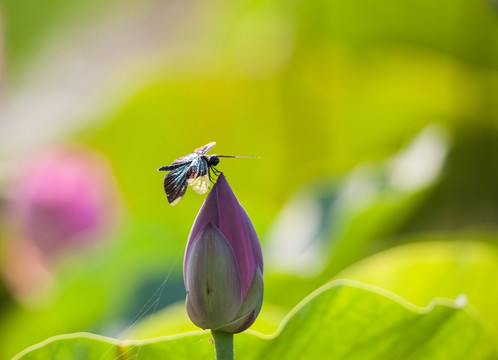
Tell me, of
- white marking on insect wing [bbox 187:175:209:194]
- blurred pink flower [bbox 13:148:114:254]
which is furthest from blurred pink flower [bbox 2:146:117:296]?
white marking on insect wing [bbox 187:175:209:194]

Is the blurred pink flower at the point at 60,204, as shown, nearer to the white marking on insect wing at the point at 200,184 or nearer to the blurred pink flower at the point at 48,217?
the blurred pink flower at the point at 48,217

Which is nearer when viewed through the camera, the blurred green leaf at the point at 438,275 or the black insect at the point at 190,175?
the black insect at the point at 190,175

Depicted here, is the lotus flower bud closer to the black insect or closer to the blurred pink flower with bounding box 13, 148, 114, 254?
the black insect

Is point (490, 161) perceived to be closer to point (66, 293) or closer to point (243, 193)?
point (243, 193)

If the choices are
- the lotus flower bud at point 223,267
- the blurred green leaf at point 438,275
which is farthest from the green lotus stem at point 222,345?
the blurred green leaf at point 438,275

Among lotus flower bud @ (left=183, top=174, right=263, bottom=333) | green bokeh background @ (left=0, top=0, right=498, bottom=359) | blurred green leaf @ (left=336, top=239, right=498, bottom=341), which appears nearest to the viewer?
lotus flower bud @ (left=183, top=174, right=263, bottom=333)

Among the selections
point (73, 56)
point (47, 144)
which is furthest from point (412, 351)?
point (73, 56)

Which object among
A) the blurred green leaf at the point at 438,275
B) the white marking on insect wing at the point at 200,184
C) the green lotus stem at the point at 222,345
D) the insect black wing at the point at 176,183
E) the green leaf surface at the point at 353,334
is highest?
the insect black wing at the point at 176,183
